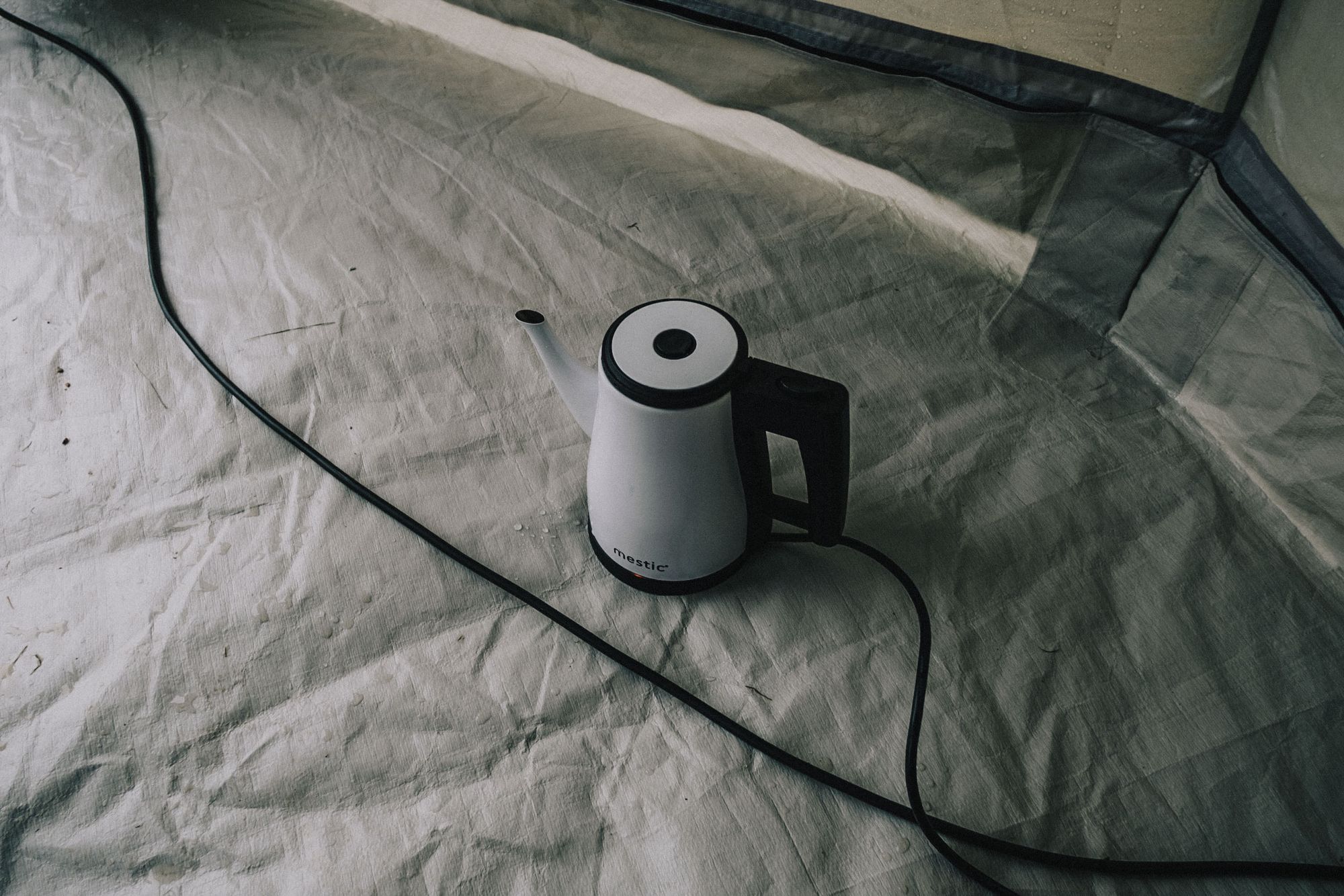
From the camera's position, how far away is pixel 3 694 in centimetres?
42

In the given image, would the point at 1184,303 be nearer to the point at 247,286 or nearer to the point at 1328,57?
the point at 1328,57

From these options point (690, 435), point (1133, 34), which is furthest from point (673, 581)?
point (1133, 34)

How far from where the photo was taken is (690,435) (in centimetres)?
36

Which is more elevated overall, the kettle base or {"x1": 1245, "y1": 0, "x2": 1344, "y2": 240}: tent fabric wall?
{"x1": 1245, "y1": 0, "x2": 1344, "y2": 240}: tent fabric wall

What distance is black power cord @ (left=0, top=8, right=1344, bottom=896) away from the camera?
37 centimetres

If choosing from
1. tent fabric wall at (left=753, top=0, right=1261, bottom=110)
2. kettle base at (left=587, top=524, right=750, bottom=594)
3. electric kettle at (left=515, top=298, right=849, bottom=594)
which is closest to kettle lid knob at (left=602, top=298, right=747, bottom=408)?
electric kettle at (left=515, top=298, right=849, bottom=594)

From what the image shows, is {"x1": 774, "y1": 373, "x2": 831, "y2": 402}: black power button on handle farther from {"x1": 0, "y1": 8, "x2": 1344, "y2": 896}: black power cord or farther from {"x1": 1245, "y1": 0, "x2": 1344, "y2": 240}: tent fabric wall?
{"x1": 1245, "y1": 0, "x2": 1344, "y2": 240}: tent fabric wall

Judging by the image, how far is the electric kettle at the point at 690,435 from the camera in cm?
35

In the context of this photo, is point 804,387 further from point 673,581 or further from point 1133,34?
point 1133,34

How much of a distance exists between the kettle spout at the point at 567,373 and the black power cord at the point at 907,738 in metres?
0.11

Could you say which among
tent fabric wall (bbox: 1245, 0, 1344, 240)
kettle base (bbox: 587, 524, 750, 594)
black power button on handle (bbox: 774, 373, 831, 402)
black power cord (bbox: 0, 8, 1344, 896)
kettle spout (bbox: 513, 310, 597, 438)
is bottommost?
black power cord (bbox: 0, 8, 1344, 896)

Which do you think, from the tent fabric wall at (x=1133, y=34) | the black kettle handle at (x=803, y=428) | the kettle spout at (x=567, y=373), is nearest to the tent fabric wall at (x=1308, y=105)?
the tent fabric wall at (x=1133, y=34)

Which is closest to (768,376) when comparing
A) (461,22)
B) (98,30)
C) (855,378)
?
(855,378)

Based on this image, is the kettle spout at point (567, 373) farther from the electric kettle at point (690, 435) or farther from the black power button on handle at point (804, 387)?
the black power button on handle at point (804, 387)
